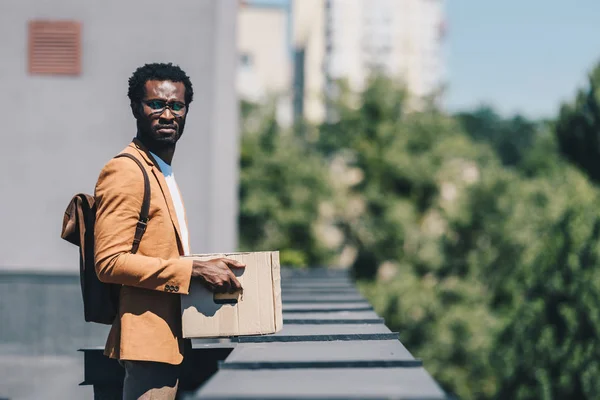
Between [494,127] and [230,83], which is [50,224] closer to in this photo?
[230,83]

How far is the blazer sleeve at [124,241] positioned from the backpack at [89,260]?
0.30 feet

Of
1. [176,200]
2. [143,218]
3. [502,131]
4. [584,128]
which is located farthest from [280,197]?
[502,131]

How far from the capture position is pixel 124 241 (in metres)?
3.14

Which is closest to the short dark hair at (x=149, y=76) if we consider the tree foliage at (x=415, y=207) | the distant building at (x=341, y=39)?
the tree foliage at (x=415, y=207)

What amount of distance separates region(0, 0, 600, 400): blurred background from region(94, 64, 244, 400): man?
40.1 inches

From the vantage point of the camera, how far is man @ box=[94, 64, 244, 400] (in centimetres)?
315

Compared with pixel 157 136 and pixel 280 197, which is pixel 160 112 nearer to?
pixel 157 136

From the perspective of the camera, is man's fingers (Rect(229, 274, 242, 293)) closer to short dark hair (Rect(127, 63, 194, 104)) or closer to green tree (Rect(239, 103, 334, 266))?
short dark hair (Rect(127, 63, 194, 104))

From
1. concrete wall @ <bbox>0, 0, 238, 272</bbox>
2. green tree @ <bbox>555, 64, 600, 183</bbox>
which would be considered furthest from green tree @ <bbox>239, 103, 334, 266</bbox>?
concrete wall @ <bbox>0, 0, 238, 272</bbox>

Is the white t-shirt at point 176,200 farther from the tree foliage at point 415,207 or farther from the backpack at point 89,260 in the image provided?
the tree foliage at point 415,207

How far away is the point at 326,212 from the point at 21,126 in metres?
23.2

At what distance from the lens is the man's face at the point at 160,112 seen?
340 centimetres

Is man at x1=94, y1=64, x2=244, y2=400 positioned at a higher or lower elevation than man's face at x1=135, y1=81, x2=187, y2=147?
lower

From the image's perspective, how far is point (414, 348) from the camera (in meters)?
31.2
